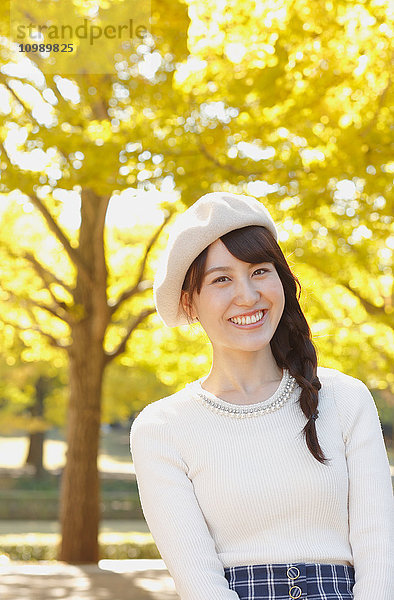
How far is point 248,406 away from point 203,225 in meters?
0.46

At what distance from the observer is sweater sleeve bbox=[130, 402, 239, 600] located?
173 cm

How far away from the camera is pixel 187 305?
208 cm

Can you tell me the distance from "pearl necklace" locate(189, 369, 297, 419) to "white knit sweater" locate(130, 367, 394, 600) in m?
0.01

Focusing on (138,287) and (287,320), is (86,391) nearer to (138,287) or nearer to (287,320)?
(138,287)

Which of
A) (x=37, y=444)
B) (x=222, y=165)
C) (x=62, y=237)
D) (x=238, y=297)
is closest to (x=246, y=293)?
(x=238, y=297)

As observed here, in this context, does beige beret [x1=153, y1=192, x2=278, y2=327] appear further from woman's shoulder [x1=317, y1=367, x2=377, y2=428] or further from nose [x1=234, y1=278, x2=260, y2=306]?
woman's shoulder [x1=317, y1=367, x2=377, y2=428]

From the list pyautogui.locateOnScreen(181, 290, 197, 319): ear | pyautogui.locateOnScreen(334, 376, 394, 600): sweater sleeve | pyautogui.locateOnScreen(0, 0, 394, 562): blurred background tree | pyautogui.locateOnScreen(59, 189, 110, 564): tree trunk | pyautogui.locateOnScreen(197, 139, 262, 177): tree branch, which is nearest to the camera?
pyautogui.locateOnScreen(334, 376, 394, 600): sweater sleeve

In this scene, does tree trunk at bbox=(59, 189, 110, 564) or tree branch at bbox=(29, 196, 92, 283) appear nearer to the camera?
tree branch at bbox=(29, 196, 92, 283)

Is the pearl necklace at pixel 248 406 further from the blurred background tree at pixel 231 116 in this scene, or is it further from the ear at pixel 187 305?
the blurred background tree at pixel 231 116

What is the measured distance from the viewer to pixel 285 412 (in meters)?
1.95

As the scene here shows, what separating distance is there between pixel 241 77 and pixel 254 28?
343 millimetres

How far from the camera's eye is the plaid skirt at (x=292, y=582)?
174 centimetres

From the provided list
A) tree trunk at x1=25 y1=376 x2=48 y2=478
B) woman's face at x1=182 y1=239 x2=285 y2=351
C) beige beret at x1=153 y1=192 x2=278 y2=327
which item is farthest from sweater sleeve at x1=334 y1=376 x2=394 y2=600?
tree trunk at x1=25 y1=376 x2=48 y2=478

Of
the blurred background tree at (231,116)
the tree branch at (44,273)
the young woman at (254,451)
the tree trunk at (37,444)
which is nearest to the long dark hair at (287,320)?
the young woman at (254,451)
